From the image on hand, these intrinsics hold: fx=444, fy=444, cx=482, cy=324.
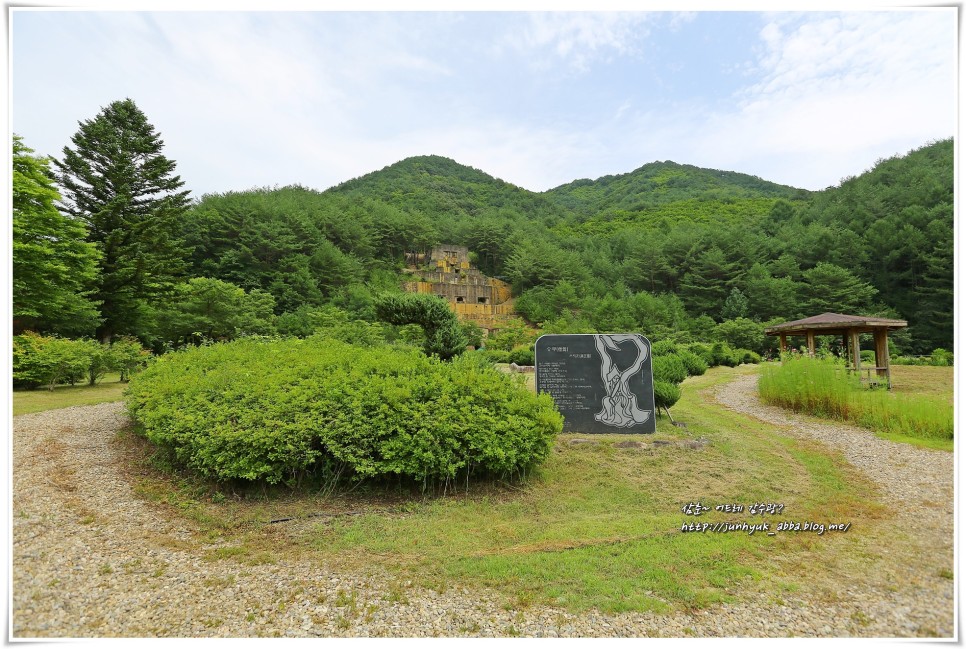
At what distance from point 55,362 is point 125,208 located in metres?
11.0

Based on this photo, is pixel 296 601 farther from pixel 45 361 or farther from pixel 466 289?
pixel 466 289

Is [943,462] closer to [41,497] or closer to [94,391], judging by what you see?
[41,497]

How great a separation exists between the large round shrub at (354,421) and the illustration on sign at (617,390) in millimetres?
1677

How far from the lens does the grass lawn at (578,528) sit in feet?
7.70

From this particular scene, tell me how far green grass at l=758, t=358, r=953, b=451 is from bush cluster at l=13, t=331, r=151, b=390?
11.2m

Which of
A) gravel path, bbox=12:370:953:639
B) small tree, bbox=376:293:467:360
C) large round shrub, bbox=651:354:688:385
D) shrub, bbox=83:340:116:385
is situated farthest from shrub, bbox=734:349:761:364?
shrub, bbox=83:340:116:385

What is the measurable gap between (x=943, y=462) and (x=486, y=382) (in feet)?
15.7

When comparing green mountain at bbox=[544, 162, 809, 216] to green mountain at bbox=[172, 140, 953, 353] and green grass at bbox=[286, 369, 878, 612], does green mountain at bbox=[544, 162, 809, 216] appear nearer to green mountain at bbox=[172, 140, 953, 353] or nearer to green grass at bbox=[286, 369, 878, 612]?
green mountain at bbox=[172, 140, 953, 353]

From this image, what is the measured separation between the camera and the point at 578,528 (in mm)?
3043

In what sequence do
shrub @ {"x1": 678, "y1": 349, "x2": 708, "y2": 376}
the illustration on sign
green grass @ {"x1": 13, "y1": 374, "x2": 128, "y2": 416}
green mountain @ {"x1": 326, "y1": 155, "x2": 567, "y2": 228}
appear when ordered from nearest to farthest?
1. the illustration on sign
2. green grass @ {"x1": 13, "y1": 374, "x2": 128, "y2": 416}
3. shrub @ {"x1": 678, "y1": 349, "x2": 708, "y2": 376}
4. green mountain @ {"x1": 326, "y1": 155, "x2": 567, "y2": 228}

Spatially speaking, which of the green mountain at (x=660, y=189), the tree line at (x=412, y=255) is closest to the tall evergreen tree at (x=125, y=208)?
the tree line at (x=412, y=255)

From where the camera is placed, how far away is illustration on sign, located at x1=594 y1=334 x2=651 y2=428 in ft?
18.3

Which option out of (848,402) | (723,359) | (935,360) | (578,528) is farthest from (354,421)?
(935,360)

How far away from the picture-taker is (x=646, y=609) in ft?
6.93
